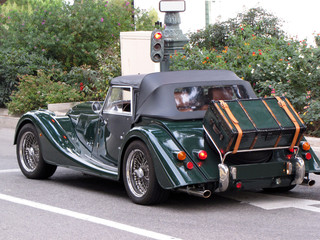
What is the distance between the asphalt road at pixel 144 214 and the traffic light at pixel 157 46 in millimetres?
6339

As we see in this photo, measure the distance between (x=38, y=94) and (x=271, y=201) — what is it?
41.4ft

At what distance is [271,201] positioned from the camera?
787 centimetres

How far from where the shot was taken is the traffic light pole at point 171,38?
15500 mm

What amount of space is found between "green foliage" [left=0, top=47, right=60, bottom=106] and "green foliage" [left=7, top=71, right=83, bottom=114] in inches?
36.1

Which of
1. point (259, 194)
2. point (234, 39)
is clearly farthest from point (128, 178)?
point (234, 39)

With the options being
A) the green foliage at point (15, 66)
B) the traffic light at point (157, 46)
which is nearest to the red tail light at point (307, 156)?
the traffic light at point (157, 46)

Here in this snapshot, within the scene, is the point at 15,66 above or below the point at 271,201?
above

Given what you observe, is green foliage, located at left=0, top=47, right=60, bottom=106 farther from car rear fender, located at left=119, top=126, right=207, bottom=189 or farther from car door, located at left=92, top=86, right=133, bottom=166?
car rear fender, located at left=119, top=126, right=207, bottom=189

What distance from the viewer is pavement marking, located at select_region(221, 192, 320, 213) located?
297 inches

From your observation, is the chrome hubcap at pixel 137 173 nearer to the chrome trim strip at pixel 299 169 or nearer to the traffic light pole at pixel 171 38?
the chrome trim strip at pixel 299 169

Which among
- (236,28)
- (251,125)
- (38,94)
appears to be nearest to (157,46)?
(38,94)

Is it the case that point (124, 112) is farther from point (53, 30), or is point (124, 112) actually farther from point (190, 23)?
point (190, 23)

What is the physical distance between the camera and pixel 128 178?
25.7 feet

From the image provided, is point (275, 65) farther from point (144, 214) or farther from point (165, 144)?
point (144, 214)
